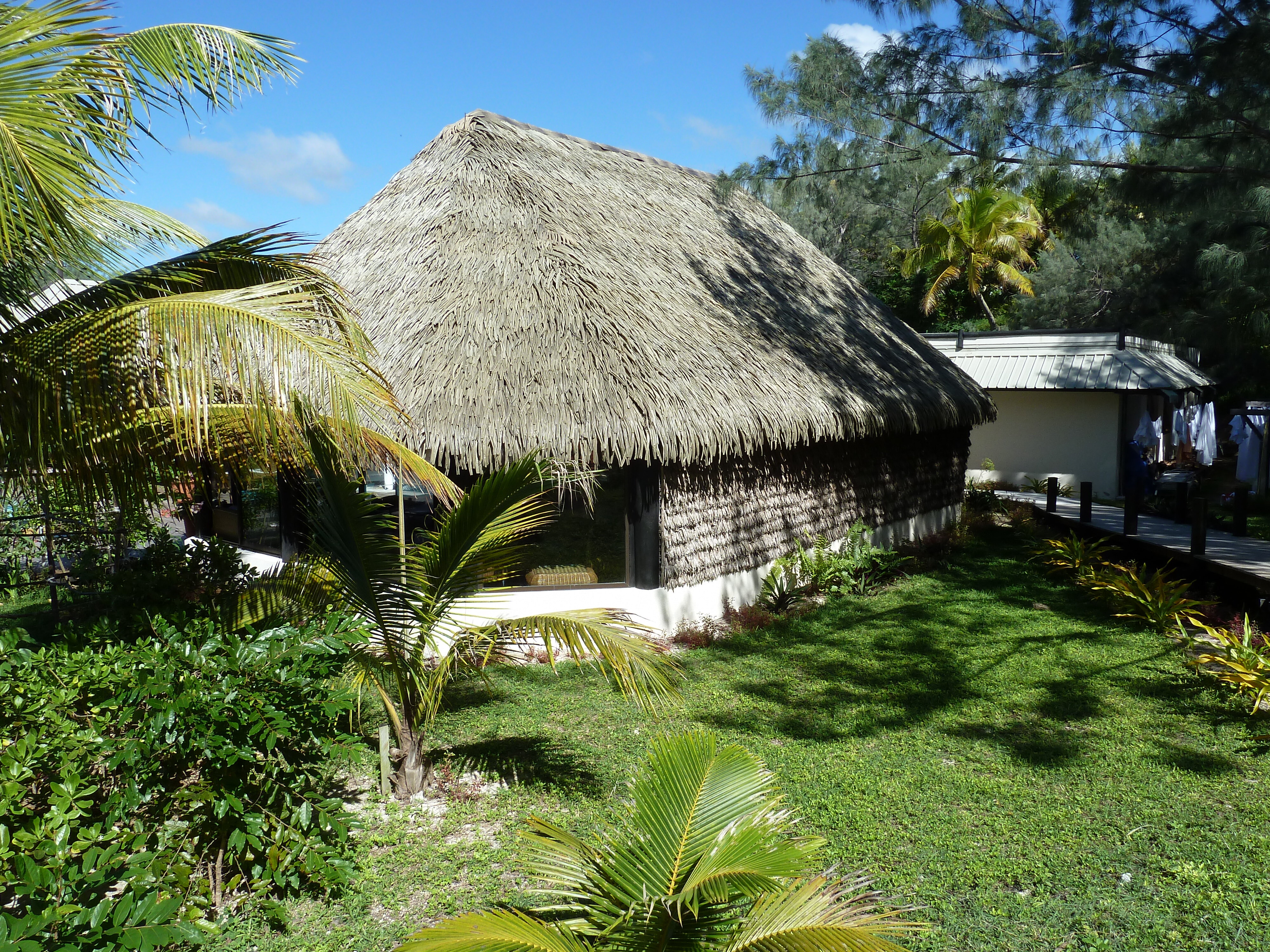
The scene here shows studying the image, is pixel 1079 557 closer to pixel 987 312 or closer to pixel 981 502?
pixel 981 502

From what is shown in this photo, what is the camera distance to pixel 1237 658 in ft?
25.0

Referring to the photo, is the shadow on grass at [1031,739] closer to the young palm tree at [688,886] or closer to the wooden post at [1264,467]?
the young palm tree at [688,886]

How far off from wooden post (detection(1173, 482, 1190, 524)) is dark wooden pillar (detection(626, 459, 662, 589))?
936 centimetres

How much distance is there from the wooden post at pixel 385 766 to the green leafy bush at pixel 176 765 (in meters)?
0.87

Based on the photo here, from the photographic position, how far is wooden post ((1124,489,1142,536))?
1198cm

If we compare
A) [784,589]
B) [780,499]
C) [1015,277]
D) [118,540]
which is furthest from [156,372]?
[1015,277]

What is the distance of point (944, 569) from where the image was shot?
12883 millimetres

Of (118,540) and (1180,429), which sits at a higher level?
(1180,429)

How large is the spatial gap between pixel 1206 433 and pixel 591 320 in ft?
47.5

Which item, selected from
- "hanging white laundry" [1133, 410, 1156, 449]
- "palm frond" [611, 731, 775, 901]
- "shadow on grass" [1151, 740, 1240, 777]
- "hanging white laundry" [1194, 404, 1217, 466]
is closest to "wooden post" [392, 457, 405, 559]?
"palm frond" [611, 731, 775, 901]

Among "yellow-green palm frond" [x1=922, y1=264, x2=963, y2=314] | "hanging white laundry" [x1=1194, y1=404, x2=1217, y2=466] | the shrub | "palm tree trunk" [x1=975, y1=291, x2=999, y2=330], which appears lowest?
the shrub

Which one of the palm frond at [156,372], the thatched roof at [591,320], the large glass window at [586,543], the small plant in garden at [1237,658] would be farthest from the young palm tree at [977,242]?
the palm frond at [156,372]

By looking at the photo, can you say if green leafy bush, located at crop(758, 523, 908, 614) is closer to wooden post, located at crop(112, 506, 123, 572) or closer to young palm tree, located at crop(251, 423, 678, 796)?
young palm tree, located at crop(251, 423, 678, 796)

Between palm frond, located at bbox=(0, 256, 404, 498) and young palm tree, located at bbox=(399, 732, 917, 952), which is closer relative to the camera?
young palm tree, located at bbox=(399, 732, 917, 952)
